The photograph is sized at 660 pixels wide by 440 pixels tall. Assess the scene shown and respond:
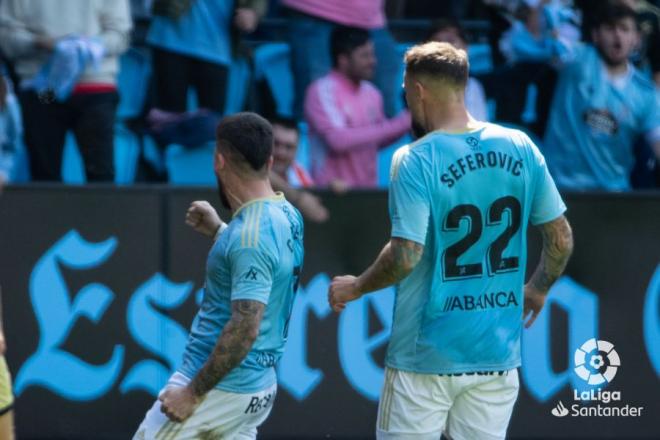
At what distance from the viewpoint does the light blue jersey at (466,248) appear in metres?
5.04

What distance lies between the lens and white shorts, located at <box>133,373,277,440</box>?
16.4 feet

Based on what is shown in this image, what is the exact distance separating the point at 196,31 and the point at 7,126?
1.31 meters

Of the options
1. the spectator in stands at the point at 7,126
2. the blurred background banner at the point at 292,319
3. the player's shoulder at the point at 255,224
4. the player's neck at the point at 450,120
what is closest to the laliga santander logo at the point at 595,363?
the blurred background banner at the point at 292,319

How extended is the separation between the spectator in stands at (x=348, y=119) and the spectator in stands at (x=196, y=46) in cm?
59

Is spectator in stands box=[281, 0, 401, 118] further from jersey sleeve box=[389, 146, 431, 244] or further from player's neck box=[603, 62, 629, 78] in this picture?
Result: jersey sleeve box=[389, 146, 431, 244]

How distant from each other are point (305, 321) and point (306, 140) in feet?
4.18

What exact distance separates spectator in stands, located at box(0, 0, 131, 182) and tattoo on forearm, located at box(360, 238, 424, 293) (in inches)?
128

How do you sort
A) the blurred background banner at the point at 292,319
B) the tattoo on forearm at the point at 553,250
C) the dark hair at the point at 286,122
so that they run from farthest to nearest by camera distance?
the dark hair at the point at 286,122, the blurred background banner at the point at 292,319, the tattoo on forearm at the point at 553,250

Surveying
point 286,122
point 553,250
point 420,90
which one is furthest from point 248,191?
point 286,122

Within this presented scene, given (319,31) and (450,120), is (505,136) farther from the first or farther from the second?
(319,31)

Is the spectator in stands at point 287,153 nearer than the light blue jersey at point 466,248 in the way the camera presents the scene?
No

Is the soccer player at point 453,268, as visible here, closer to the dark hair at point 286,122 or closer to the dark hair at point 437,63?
the dark hair at point 437,63

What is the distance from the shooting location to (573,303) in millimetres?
7629

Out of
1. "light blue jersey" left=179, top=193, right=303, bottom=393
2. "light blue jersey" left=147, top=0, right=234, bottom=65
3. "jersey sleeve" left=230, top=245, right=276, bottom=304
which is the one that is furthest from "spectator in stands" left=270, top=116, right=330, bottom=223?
"jersey sleeve" left=230, top=245, right=276, bottom=304
